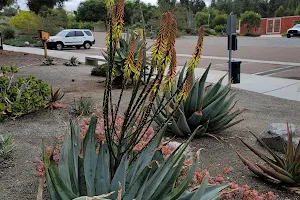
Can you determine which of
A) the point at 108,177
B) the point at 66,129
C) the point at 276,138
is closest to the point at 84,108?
the point at 66,129

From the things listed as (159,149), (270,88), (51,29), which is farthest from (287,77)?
(51,29)

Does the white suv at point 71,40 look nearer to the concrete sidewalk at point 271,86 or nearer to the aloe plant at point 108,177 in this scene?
the concrete sidewalk at point 271,86

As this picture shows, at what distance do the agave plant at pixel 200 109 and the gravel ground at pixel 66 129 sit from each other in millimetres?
255

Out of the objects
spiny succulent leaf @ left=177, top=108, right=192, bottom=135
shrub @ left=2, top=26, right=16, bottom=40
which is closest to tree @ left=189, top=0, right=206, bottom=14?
shrub @ left=2, top=26, right=16, bottom=40

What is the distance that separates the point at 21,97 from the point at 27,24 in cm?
3753

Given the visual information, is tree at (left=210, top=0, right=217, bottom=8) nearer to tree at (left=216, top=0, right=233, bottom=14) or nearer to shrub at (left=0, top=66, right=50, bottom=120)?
tree at (left=216, top=0, right=233, bottom=14)

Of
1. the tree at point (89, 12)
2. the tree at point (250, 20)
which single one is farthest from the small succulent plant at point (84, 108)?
the tree at point (89, 12)

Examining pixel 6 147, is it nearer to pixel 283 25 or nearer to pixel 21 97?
pixel 21 97

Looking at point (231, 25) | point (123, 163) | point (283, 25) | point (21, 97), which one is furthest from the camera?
point (283, 25)

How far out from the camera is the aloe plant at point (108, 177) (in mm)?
2668

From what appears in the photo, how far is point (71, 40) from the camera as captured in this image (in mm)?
32219

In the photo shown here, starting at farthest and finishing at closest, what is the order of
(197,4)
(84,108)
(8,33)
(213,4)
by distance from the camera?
(213,4)
(197,4)
(8,33)
(84,108)

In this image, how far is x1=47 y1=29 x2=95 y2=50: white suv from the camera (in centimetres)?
3147

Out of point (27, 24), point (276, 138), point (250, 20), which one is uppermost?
point (27, 24)
